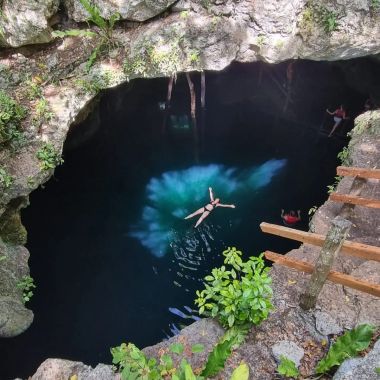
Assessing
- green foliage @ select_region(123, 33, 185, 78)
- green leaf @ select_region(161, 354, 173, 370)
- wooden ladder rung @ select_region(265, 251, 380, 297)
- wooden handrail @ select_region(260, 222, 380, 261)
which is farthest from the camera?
green foliage @ select_region(123, 33, 185, 78)

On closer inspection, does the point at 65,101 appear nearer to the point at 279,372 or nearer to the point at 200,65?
the point at 200,65

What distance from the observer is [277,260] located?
15.6 feet

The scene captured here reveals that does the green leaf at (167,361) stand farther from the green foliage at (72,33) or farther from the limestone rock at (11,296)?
the green foliage at (72,33)

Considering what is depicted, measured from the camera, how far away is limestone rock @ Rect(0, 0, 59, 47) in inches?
299

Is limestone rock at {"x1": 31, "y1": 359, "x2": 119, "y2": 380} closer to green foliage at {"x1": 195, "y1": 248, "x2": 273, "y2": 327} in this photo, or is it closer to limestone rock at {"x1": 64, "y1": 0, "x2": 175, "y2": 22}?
green foliage at {"x1": 195, "y1": 248, "x2": 273, "y2": 327}

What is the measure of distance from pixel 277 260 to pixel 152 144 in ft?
24.6

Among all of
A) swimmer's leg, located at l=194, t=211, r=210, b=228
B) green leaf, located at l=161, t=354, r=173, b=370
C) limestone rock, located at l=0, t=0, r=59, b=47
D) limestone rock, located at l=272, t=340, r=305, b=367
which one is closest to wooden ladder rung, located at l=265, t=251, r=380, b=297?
limestone rock, located at l=272, t=340, r=305, b=367

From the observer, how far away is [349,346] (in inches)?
145

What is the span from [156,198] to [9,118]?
400 cm

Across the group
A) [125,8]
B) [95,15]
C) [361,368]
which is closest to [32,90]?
[95,15]

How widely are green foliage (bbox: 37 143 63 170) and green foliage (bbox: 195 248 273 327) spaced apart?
4825 mm

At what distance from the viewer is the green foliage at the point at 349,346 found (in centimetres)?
360

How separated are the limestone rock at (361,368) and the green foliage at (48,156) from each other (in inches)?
248

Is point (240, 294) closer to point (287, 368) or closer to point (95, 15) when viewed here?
point (287, 368)
